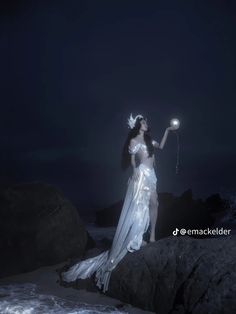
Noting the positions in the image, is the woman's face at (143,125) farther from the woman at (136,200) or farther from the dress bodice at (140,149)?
the dress bodice at (140,149)

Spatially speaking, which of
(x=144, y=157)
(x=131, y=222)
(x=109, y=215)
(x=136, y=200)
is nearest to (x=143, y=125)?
(x=144, y=157)

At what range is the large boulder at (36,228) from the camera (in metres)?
9.58

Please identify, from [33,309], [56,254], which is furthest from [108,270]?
[56,254]

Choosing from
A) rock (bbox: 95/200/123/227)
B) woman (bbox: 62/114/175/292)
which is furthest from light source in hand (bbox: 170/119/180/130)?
rock (bbox: 95/200/123/227)

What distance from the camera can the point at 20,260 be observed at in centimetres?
955

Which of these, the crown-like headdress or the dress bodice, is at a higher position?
the crown-like headdress

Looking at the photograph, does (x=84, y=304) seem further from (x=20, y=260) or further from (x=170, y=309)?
(x=20, y=260)

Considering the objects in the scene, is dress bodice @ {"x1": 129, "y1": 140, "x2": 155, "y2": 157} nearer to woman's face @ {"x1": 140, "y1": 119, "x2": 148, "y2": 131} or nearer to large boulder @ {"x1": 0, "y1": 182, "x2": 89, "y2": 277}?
A: woman's face @ {"x1": 140, "y1": 119, "x2": 148, "y2": 131}

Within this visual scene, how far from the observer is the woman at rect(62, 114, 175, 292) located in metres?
7.80

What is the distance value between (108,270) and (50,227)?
→ 9.48 feet

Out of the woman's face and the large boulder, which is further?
the large boulder

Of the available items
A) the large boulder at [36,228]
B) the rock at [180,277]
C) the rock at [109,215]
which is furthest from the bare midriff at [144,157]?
the rock at [109,215]

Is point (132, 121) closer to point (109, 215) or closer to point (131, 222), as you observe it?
point (131, 222)

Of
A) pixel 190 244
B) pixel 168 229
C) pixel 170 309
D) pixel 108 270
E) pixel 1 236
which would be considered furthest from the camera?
pixel 168 229
